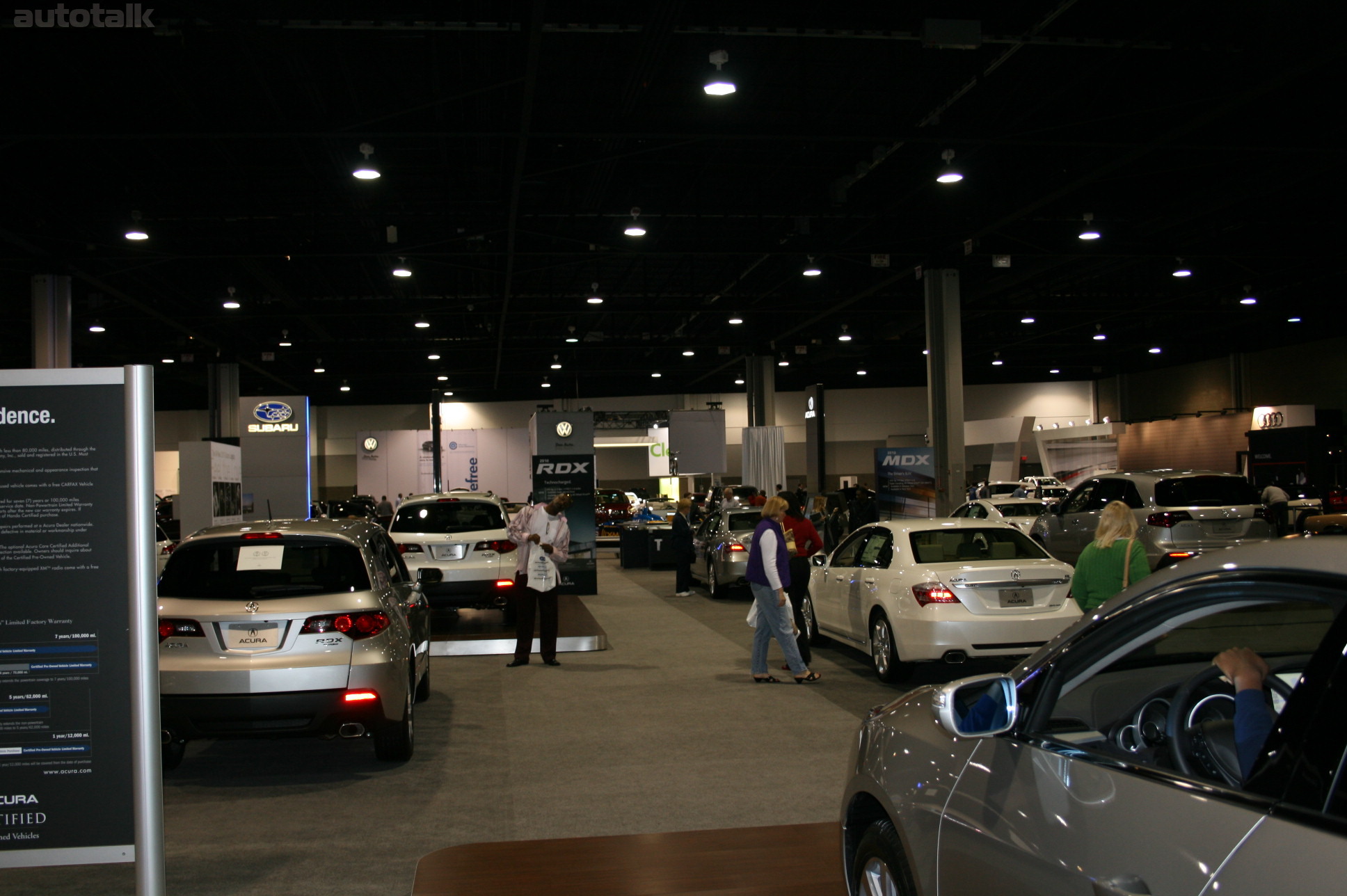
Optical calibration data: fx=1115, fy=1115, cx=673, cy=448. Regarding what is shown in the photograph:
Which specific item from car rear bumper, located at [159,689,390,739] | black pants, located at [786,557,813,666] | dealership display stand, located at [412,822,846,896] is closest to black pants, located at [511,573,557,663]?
black pants, located at [786,557,813,666]

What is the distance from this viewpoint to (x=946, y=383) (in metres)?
24.4

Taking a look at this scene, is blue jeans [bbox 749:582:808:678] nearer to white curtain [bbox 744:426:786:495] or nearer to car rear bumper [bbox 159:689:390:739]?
car rear bumper [bbox 159:689:390:739]

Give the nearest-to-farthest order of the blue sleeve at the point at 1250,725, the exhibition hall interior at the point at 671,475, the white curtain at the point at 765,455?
1. the blue sleeve at the point at 1250,725
2. the exhibition hall interior at the point at 671,475
3. the white curtain at the point at 765,455

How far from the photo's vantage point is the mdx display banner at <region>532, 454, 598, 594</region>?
65.2 ft

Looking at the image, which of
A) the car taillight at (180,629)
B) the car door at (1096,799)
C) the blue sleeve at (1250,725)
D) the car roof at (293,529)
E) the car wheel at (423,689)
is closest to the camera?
the car door at (1096,799)

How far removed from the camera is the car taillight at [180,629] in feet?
21.4

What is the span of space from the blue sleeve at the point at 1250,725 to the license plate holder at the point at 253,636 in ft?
18.1

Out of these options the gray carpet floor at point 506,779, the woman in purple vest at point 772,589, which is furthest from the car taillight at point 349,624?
the woman in purple vest at point 772,589

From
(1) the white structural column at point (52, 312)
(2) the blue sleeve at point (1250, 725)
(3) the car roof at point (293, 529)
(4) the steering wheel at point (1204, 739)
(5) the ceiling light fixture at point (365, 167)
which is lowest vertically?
(4) the steering wheel at point (1204, 739)

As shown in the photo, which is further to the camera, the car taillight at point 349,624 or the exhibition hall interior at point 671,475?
the car taillight at point 349,624

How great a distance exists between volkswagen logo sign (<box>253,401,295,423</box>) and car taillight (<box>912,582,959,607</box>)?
16.0 meters

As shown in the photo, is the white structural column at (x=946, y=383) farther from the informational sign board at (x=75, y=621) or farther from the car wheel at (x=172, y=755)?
the informational sign board at (x=75, y=621)

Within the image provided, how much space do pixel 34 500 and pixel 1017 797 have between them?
319 cm

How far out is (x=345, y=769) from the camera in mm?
7383
